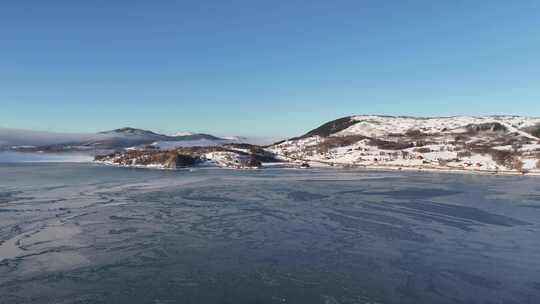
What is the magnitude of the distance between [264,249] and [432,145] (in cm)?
6139

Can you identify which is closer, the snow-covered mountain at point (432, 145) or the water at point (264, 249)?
the water at point (264, 249)

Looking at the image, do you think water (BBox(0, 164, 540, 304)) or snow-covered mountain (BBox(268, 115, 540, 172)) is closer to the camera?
water (BBox(0, 164, 540, 304))

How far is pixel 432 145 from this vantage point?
68812 millimetres

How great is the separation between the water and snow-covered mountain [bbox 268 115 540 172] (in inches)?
1225

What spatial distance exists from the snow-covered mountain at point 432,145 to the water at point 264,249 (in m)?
31.1

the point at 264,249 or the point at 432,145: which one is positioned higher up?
the point at 432,145

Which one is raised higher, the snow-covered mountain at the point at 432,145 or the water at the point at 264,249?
the snow-covered mountain at the point at 432,145

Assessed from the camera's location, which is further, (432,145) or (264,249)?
(432,145)

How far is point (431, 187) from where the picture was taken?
30594mm

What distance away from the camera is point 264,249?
13.0 m

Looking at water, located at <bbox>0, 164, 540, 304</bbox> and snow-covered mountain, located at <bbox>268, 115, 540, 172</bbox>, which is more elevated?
snow-covered mountain, located at <bbox>268, 115, 540, 172</bbox>

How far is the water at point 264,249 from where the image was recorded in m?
9.49

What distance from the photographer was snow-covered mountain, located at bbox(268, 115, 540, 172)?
53.2m

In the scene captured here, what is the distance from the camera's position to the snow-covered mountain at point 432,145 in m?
53.2
